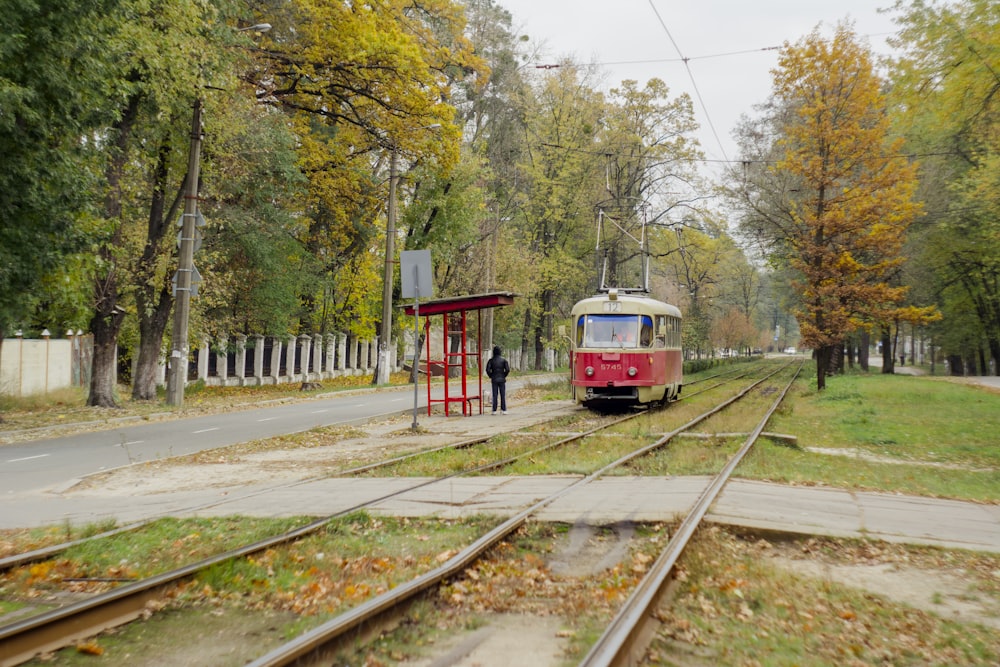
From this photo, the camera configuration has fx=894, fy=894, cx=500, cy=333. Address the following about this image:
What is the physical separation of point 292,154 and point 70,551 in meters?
23.4

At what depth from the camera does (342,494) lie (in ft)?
32.6

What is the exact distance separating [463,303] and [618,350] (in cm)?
475

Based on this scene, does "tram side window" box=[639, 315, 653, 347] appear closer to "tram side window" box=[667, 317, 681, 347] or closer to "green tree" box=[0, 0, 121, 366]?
"tram side window" box=[667, 317, 681, 347]

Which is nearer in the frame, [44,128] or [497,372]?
[44,128]

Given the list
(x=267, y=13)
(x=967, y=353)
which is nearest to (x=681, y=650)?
(x=267, y=13)

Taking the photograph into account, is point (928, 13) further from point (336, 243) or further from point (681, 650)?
point (336, 243)

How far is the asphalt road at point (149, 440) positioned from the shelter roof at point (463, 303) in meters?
3.31

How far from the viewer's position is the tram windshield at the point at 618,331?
894 inches

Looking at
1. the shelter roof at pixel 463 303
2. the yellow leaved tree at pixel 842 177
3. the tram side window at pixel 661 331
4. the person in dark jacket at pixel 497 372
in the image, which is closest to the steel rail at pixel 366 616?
the shelter roof at pixel 463 303

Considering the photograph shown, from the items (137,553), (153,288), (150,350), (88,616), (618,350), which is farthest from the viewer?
(153,288)

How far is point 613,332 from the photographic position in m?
22.8

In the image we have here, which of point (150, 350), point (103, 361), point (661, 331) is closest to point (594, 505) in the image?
point (661, 331)

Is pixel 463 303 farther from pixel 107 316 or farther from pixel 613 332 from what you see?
pixel 107 316

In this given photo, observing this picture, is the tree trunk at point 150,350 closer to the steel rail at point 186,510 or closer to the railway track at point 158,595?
the steel rail at point 186,510
